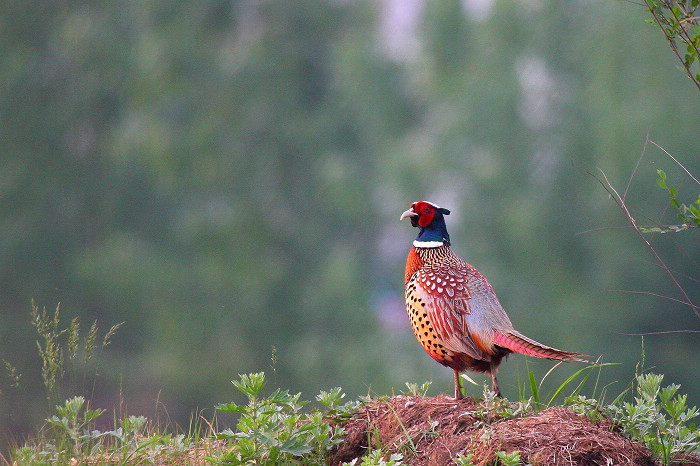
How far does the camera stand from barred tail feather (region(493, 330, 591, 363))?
3.37 meters

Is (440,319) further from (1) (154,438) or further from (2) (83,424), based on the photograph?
(2) (83,424)

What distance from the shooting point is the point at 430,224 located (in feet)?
14.3

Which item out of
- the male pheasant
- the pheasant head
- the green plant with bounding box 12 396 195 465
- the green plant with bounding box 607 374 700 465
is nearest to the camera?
the green plant with bounding box 607 374 700 465

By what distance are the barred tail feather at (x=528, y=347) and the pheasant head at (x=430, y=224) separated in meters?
0.80

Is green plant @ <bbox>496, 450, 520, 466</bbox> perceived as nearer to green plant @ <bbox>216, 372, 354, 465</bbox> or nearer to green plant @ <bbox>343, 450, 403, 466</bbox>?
green plant @ <bbox>343, 450, 403, 466</bbox>

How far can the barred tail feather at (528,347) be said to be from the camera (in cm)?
337

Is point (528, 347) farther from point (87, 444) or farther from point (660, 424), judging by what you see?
point (87, 444)

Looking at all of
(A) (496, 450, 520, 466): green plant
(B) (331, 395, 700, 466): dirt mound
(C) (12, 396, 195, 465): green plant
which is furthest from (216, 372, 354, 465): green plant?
(A) (496, 450, 520, 466): green plant

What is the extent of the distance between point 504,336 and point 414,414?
0.63m

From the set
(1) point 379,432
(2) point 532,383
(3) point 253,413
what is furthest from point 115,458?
(2) point 532,383

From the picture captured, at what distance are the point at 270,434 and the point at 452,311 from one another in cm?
126

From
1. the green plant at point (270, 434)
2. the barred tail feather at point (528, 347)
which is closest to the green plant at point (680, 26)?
the barred tail feather at point (528, 347)

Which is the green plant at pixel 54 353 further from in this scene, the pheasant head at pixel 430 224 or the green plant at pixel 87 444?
the pheasant head at pixel 430 224

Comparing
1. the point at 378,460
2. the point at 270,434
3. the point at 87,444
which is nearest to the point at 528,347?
the point at 378,460
